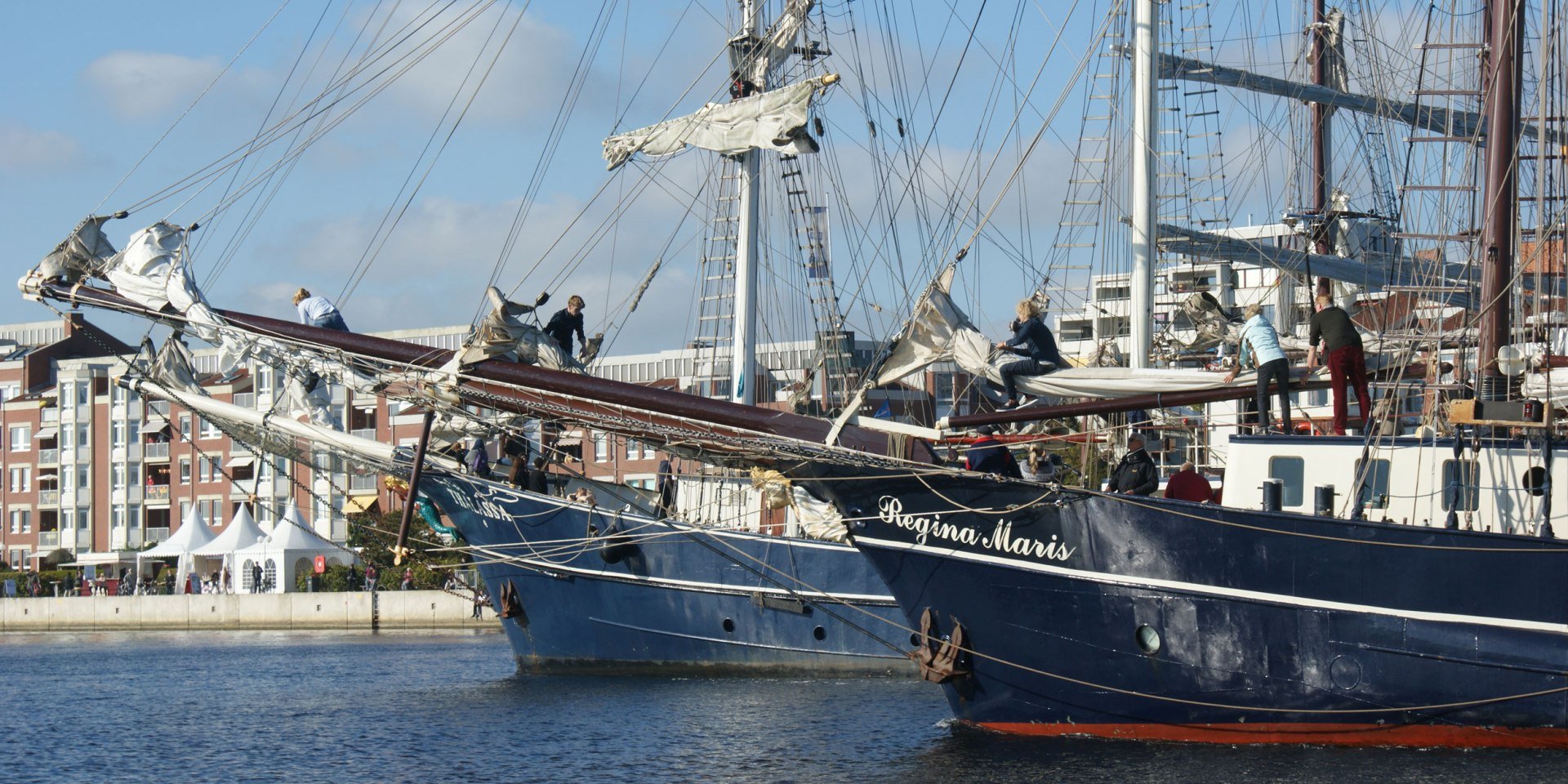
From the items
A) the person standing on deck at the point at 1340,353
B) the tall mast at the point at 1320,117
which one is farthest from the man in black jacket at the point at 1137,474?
the tall mast at the point at 1320,117

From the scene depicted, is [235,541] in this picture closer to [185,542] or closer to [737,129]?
[185,542]

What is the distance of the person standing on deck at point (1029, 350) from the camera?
772 inches

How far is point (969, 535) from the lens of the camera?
1972 cm

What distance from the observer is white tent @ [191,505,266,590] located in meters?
62.2

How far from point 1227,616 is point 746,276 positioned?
1607 cm

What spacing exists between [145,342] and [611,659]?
9550 millimetres

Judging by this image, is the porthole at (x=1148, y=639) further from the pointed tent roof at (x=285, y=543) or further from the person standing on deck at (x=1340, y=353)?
the pointed tent roof at (x=285, y=543)

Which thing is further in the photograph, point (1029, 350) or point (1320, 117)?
point (1320, 117)

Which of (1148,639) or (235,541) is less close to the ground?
(1148,639)

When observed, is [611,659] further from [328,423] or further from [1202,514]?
[1202,514]

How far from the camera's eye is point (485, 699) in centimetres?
2795

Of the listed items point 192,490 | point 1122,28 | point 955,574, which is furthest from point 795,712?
point 192,490

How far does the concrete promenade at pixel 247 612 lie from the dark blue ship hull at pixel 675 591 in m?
20.2

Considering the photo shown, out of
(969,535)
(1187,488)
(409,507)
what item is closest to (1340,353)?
(1187,488)
